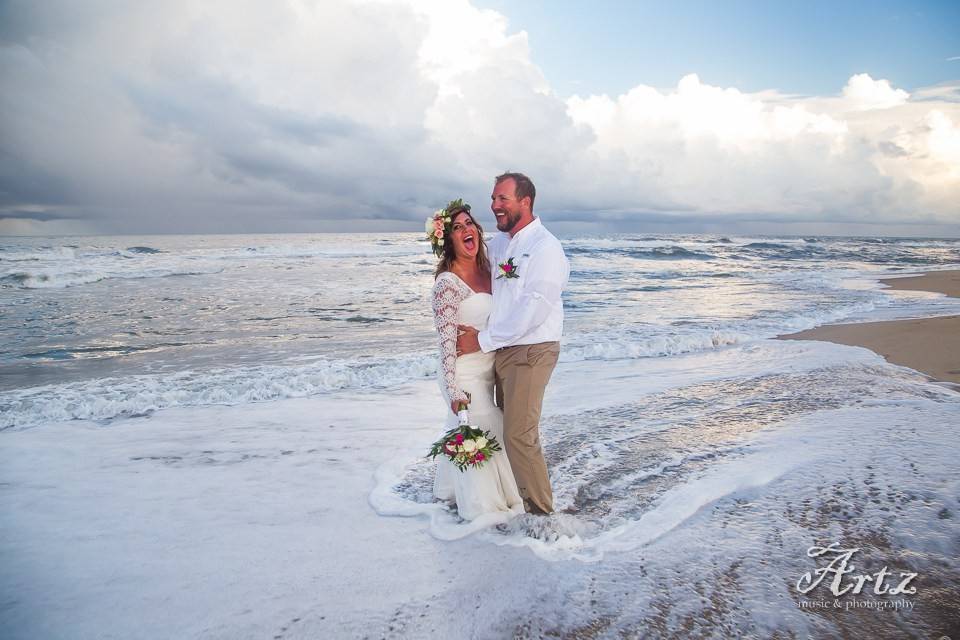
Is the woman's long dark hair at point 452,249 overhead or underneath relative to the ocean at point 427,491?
overhead

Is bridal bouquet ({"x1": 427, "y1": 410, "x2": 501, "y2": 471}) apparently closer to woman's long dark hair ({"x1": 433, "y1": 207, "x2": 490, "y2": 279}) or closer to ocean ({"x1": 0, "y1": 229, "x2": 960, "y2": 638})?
ocean ({"x1": 0, "y1": 229, "x2": 960, "y2": 638})

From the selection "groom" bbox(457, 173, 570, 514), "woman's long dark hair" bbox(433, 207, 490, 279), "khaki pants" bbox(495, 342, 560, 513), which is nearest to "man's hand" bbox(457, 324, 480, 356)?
"groom" bbox(457, 173, 570, 514)

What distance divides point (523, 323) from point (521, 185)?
1017 millimetres

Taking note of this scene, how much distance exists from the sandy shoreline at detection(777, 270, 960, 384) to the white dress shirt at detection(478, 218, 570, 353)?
7.27 metres

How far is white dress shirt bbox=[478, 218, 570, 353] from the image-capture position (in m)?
3.83

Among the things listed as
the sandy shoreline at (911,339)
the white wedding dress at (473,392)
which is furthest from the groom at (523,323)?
the sandy shoreline at (911,339)

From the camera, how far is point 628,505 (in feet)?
14.6

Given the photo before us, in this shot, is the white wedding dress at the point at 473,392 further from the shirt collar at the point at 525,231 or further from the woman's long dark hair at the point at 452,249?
the shirt collar at the point at 525,231

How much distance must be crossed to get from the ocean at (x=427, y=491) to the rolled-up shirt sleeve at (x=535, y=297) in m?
1.46

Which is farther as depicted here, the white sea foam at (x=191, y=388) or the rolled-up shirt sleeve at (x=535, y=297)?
the white sea foam at (x=191, y=388)

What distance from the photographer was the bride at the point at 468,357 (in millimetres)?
4102

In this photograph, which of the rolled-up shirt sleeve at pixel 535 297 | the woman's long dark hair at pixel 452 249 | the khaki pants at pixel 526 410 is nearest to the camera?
the rolled-up shirt sleeve at pixel 535 297

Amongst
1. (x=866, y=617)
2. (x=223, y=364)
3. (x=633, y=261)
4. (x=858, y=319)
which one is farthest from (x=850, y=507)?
(x=633, y=261)

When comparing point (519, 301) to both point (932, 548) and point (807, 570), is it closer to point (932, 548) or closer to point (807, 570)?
point (807, 570)
